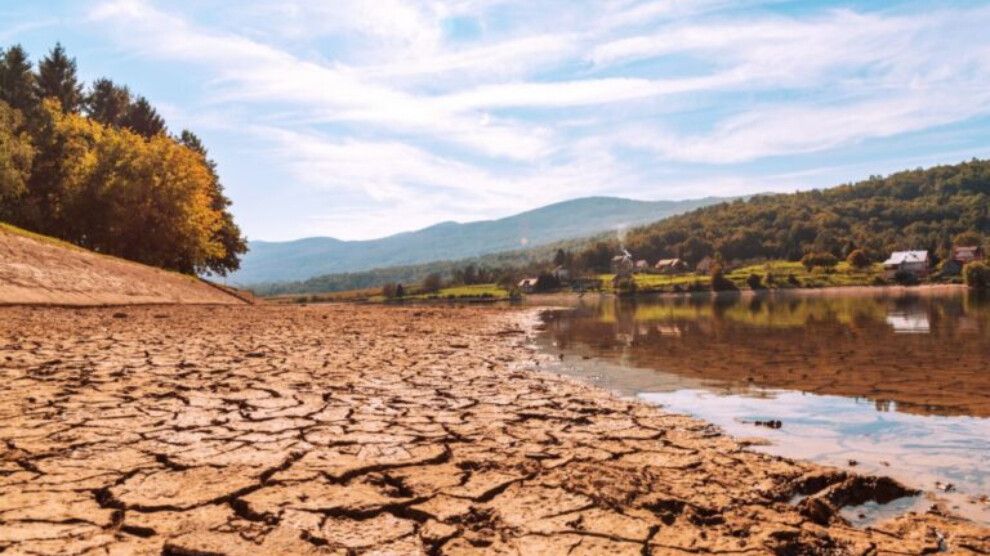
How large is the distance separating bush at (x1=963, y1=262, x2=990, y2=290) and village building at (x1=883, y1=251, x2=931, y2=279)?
876 inches

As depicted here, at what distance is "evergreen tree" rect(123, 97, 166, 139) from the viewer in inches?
2282

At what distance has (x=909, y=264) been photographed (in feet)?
307

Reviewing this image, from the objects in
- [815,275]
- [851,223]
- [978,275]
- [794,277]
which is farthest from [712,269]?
[851,223]

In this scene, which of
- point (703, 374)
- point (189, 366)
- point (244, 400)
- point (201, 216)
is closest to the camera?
point (244, 400)

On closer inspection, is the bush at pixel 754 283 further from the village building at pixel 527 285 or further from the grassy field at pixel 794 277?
the village building at pixel 527 285

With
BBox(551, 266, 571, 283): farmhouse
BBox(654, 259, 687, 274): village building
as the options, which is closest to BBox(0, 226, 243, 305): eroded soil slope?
BBox(551, 266, 571, 283): farmhouse

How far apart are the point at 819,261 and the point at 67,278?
10056 cm

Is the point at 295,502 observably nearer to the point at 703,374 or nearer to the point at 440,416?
the point at 440,416

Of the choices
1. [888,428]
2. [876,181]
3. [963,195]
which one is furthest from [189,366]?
[876,181]

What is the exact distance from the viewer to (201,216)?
41531 mm

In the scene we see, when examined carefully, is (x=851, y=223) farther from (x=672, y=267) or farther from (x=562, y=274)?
(x=562, y=274)

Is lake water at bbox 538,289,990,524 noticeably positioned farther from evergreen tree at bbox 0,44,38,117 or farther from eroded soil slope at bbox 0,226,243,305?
evergreen tree at bbox 0,44,38,117

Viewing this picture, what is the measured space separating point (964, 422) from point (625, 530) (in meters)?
5.42

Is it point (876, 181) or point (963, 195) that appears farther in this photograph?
point (876, 181)
